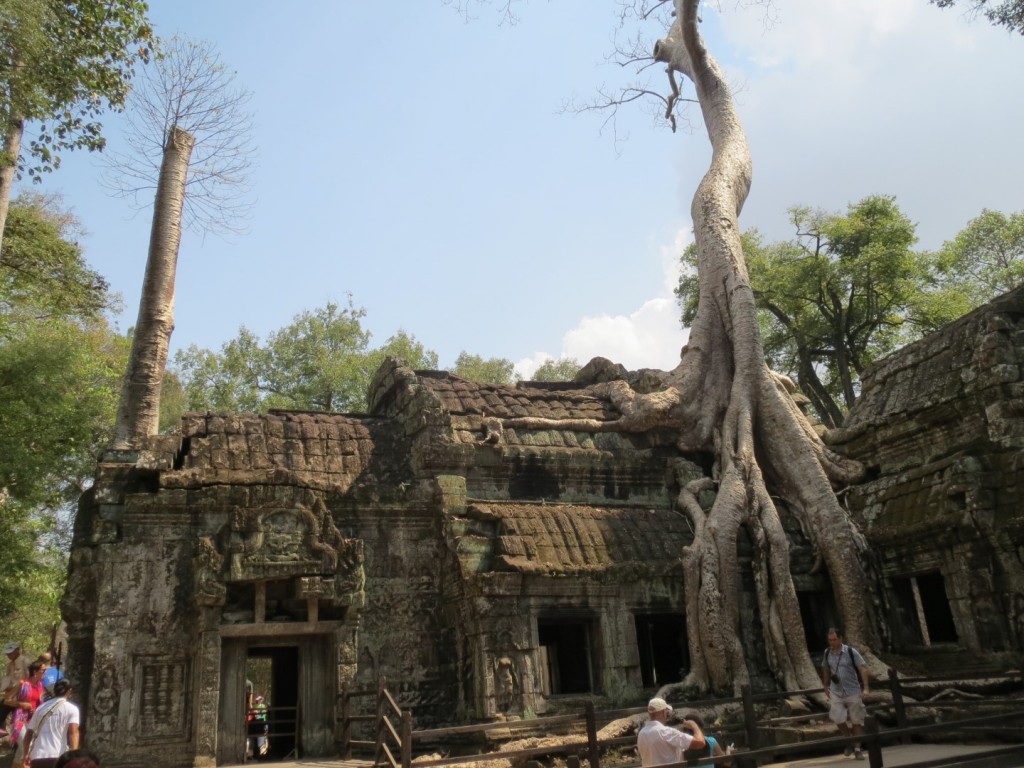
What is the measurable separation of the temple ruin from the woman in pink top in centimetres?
124

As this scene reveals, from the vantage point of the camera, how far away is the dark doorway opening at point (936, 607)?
10.3m

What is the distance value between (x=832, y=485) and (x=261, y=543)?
7.49 metres

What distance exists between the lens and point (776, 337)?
2323 cm

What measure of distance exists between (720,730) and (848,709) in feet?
4.43

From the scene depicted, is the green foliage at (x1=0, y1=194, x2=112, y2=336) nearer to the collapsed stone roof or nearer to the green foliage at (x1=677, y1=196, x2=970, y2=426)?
the collapsed stone roof

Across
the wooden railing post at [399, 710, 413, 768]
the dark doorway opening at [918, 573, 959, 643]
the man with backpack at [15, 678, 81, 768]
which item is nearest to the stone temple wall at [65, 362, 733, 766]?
the wooden railing post at [399, 710, 413, 768]

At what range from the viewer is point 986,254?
23047 mm

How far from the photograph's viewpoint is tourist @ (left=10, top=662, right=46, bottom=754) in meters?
6.66

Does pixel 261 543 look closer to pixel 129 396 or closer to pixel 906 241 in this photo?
pixel 129 396

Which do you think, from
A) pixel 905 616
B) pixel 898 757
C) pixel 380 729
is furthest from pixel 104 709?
pixel 905 616

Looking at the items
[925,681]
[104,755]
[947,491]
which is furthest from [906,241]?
[104,755]

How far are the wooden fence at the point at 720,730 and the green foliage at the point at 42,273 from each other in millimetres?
8855

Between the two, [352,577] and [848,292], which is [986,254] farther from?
[352,577]

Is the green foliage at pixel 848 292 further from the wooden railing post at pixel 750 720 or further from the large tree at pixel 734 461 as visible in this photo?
the wooden railing post at pixel 750 720
